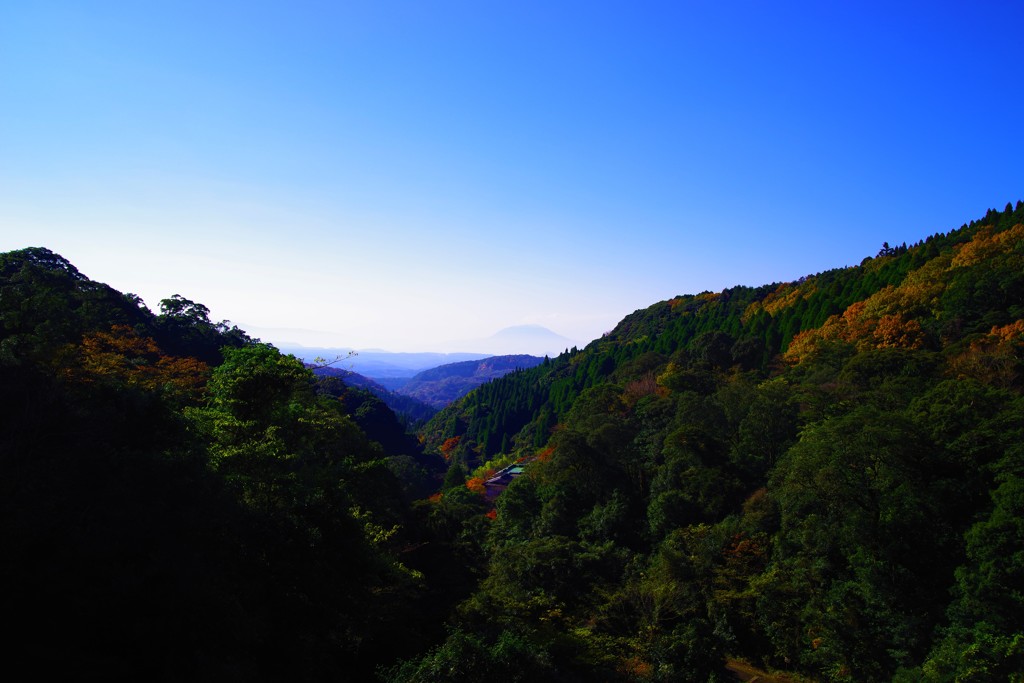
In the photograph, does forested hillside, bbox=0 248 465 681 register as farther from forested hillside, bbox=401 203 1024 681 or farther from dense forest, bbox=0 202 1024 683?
forested hillside, bbox=401 203 1024 681

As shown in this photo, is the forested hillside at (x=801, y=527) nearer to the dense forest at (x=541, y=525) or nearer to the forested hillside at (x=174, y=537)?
the dense forest at (x=541, y=525)

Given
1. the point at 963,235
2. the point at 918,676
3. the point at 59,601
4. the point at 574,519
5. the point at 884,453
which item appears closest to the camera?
the point at 59,601

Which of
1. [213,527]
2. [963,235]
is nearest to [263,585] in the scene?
[213,527]

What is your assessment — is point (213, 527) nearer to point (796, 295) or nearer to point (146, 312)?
point (146, 312)

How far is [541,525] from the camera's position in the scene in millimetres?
20812

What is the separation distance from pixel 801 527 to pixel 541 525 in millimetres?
9060

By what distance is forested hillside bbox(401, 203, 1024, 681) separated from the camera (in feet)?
38.6

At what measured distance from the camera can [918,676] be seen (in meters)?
11.2

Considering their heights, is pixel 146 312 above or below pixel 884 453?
above

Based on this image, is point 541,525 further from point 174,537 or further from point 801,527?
point 174,537

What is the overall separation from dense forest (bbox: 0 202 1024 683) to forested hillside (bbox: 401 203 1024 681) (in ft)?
0.25

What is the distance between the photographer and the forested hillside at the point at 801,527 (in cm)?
1177

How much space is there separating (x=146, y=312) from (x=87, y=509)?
31.2 meters

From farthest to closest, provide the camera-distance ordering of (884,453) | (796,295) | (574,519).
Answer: (796,295) → (574,519) → (884,453)
